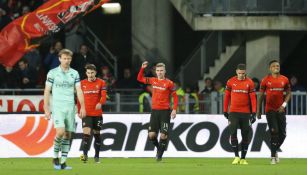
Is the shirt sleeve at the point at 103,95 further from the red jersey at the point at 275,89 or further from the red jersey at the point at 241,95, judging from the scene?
the red jersey at the point at 275,89

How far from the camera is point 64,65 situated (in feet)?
70.7

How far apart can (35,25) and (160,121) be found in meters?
6.04

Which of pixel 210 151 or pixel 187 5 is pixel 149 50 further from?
pixel 210 151

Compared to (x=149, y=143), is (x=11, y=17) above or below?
above

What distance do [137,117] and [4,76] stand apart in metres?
4.87

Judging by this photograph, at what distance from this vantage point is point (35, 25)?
31.2 m

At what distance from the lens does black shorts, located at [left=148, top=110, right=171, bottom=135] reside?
26.6 m

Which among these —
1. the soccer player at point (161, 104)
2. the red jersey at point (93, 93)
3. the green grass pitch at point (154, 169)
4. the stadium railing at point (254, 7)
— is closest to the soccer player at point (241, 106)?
the green grass pitch at point (154, 169)

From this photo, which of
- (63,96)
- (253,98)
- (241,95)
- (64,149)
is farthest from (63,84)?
(253,98)

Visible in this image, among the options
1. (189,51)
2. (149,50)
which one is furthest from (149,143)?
(189,51)

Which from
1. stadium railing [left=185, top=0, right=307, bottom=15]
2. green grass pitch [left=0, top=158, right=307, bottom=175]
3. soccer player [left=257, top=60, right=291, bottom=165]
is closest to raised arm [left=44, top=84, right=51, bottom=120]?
green grass pitch [left=0, top=158, right=307, bottom=175]

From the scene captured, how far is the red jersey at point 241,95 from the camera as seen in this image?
25312mm

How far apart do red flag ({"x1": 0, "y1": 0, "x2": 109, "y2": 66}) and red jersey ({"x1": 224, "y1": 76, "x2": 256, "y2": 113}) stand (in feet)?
23.6

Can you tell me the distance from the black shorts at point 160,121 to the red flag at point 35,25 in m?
5.42
